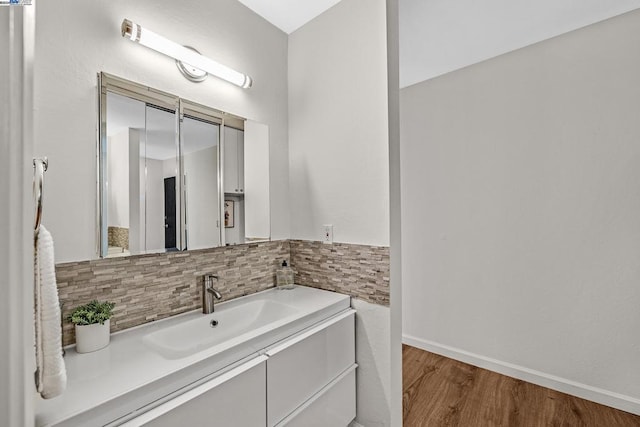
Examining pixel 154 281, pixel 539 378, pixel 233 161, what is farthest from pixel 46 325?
pixel 539 378

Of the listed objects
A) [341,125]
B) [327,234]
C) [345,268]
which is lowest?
[345,268]

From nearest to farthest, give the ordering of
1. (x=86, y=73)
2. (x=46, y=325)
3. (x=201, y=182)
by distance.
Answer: (x=46, y=325) < (x=86, y=73) < (x=201, y=182)

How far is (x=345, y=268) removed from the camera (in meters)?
1.64

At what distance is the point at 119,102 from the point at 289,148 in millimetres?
966

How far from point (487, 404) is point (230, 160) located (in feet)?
7.26

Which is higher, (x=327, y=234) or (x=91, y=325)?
(x=327, y=234)

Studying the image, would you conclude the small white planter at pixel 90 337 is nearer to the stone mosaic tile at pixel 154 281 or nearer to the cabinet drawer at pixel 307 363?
the stone mosaic tile at pixel 154 281

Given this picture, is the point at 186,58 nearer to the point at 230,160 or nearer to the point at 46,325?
the point at 230,160

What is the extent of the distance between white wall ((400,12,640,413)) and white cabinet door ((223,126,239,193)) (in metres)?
1.76

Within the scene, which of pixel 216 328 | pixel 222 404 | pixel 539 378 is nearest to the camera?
pixel 222 404

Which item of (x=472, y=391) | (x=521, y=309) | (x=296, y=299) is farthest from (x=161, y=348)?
(x=521, y=309)

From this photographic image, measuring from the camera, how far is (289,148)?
193 cm

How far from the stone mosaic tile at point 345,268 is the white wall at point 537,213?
1.29 metres

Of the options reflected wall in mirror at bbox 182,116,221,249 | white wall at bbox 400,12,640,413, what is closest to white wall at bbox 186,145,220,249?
reflected wall in mirror at bbox 182,116,221,249
